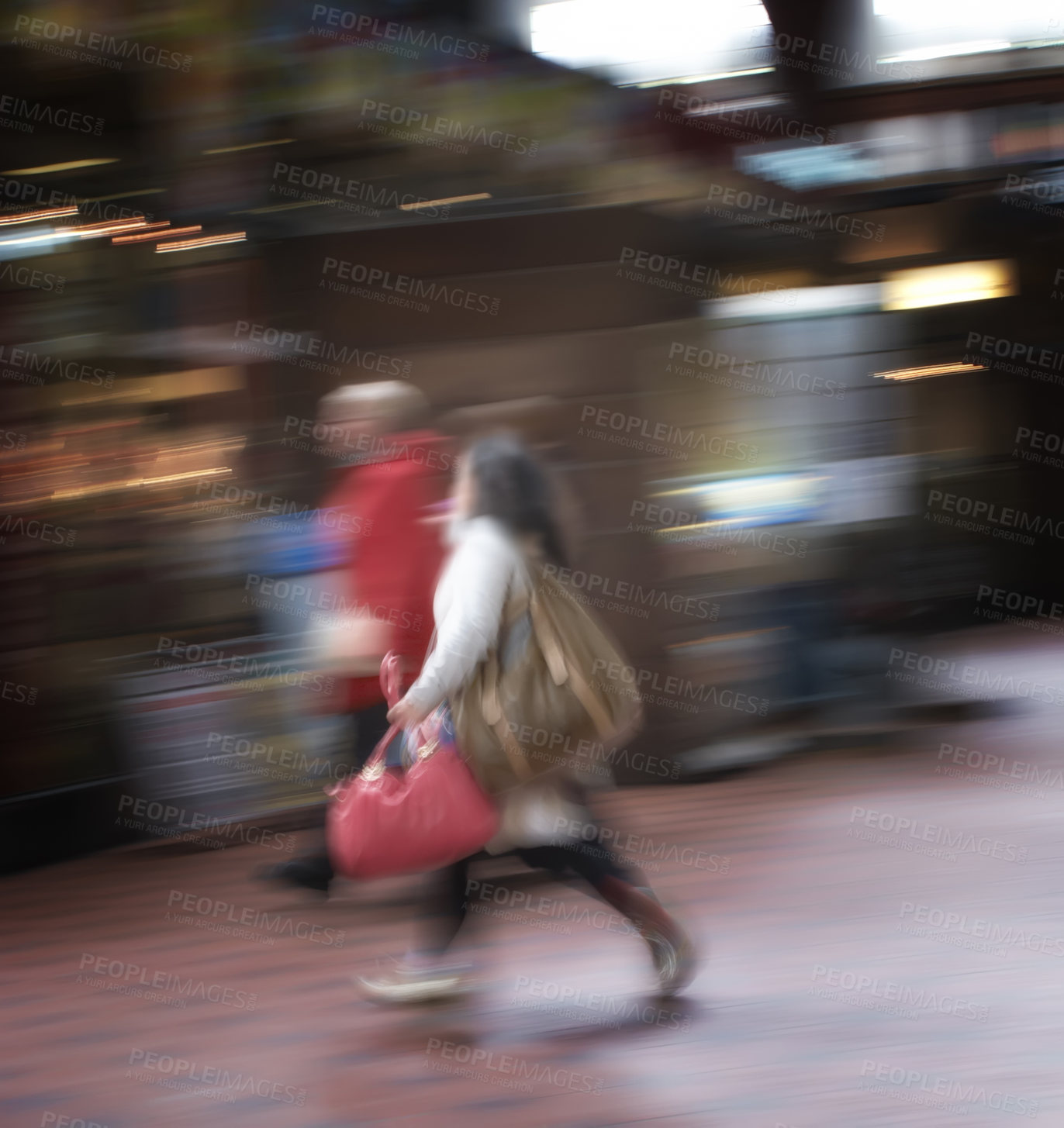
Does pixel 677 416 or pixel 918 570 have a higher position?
pixel 677 416

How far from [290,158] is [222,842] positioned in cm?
340

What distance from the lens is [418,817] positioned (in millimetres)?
4102

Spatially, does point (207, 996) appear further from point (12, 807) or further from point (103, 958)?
point (12, 807)

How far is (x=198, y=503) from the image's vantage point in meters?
7.79

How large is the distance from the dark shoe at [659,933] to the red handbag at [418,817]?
409 mm

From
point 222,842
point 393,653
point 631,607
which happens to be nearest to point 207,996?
point 393,653
